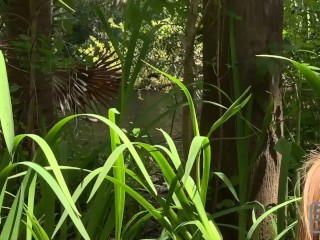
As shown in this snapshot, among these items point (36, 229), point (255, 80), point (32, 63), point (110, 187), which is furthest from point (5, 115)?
point (32, 63)

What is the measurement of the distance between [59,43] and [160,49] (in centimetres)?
87

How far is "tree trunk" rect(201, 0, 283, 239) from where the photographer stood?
2.26 metres

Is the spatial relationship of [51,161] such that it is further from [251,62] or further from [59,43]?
[59,43]

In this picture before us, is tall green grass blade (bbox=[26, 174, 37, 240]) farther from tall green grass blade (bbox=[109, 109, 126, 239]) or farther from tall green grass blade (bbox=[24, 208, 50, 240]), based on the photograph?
tall green grass blade (bbox=[109, 109, 126, 239])

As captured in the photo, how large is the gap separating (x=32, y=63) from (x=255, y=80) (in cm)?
105

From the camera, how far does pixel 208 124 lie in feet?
8.20

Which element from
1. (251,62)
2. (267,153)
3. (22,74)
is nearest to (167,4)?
(251,62)

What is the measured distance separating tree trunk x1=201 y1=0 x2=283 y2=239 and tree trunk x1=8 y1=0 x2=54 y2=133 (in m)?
0.70

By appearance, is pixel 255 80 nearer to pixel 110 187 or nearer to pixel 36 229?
pixel 110 187

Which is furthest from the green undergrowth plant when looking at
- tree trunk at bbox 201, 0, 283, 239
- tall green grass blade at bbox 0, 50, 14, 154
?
tree trunk at bbox 201, 0, 283, 239

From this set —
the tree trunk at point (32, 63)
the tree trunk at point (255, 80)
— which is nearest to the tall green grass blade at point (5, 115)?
the tree trunk at point (255, 80)

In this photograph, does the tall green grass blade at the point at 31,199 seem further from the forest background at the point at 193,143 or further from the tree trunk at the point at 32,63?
the tree trunk at the point at 32,63

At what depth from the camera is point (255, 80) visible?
2.30m

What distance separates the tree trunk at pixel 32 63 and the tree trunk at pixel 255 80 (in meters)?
0.70
